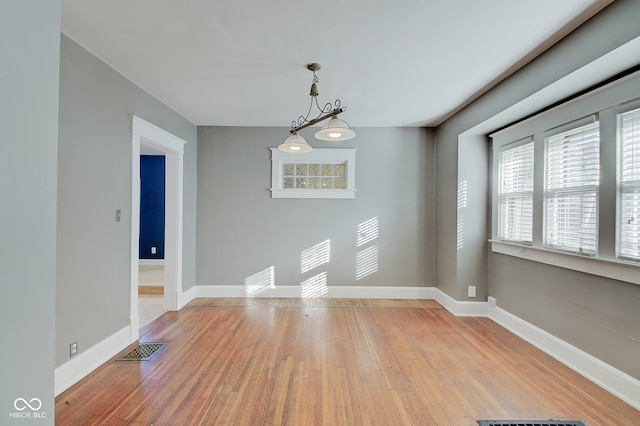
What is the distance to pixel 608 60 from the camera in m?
1.85

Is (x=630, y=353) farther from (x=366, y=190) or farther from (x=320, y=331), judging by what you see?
(x=366, y=190)

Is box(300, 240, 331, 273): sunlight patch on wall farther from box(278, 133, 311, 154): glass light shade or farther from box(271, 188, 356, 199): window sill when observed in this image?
box(278, 133, 311, 154): glass light shade

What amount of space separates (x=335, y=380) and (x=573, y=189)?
263 cm

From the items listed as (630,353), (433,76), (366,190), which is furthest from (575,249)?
(366,190)

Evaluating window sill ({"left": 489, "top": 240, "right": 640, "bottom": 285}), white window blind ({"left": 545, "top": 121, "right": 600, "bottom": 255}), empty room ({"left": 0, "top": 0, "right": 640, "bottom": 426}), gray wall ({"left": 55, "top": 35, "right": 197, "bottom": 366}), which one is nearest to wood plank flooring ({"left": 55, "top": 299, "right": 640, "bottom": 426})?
empty room ({"left": 0, "top": 0, "right": 640, "bottom": 426})

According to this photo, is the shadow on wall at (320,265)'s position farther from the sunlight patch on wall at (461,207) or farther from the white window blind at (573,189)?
the white window blind at (573,189)

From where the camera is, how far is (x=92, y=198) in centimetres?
239

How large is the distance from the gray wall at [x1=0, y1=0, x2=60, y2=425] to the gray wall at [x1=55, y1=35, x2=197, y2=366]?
1584 millimetres

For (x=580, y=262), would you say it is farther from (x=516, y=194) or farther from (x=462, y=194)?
(x=462, y=194)

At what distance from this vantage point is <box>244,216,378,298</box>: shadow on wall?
4.30 meters

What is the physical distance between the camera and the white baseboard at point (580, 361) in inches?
78.3

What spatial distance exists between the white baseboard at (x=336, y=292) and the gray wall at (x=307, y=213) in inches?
3.2

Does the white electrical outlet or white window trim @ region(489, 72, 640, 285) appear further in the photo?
the white electrical outlet

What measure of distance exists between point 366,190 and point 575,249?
8.20ft
